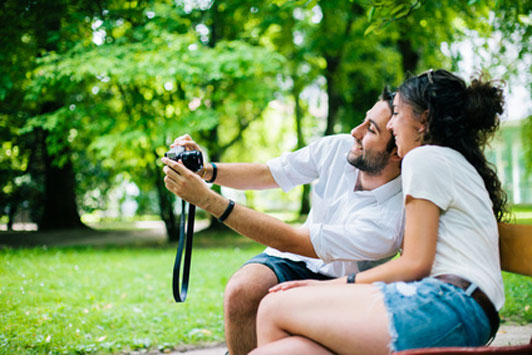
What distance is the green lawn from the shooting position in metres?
3.58

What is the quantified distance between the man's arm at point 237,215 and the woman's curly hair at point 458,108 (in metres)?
0.64

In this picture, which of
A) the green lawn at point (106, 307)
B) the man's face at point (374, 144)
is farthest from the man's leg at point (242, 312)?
the green lawn at point (106, 307)

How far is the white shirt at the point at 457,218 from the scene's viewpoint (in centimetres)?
163

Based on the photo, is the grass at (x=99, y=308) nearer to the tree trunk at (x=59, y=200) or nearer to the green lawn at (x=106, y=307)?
the green lawn at (x=106, y=307)

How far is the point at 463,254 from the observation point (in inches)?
64.5

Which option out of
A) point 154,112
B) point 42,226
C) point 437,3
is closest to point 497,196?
point 437,3

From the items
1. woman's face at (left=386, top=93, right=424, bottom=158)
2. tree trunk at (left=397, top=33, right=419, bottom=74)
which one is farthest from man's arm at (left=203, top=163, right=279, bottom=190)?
tree trunk at (left=397, top=33, right=419, bottom=74)

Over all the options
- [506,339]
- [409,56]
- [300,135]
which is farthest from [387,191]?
[300,135]

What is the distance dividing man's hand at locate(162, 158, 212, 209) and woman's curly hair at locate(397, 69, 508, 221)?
0.85 meters

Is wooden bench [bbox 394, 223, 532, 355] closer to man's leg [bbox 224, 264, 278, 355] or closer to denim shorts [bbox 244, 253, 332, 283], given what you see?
denim shorts [bbox 244, 253, 332, 283]

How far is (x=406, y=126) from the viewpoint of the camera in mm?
1940

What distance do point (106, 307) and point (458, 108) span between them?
153 inches

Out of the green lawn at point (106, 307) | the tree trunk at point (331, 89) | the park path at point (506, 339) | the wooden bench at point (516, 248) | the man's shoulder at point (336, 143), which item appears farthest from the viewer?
the tree trunk at point (331, 89)

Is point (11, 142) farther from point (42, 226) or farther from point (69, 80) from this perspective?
point (42, 226)
